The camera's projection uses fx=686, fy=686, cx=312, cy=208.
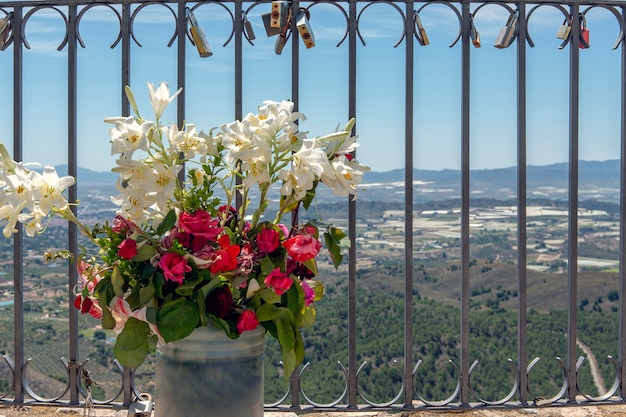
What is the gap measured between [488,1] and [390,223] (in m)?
1.04

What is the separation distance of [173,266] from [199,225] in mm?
101

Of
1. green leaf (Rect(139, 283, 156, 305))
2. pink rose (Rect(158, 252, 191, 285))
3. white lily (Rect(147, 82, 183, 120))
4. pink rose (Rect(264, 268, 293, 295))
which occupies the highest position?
white lily (Rect(147, 82, 183, 120))

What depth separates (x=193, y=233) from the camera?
137 centimetres

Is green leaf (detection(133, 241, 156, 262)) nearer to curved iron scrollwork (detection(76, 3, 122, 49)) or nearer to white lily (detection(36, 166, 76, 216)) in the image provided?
white lily (detection(36, 166, 76, 216))

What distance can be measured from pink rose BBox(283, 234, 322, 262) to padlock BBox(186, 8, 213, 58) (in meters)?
1.34

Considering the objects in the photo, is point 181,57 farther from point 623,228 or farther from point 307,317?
point 623,228

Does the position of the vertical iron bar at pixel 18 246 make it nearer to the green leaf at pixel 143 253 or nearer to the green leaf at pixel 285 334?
the green leaf at pixel 143 253

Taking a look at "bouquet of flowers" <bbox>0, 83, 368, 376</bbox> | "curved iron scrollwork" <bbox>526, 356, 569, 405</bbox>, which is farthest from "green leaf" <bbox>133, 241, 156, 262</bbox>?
"curved iron scrollwork" <bbox>526, 356, 569, 405</bbox>

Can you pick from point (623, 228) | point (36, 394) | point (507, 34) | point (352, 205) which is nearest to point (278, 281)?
point (352, 205)

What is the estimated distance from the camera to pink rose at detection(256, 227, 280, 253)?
141 cm

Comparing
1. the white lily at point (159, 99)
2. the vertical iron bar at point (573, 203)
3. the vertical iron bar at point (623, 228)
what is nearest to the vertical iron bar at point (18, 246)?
the white lily at point (159, 99)

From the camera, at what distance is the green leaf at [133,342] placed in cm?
141

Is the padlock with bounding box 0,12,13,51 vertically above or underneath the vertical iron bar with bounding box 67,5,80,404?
above

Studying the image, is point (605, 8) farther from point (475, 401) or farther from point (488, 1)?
point (475, 401)
